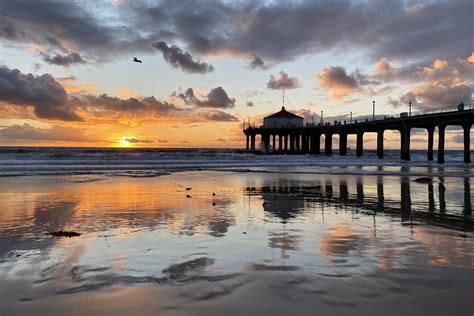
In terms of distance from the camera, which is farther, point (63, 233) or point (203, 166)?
point (203, 166)

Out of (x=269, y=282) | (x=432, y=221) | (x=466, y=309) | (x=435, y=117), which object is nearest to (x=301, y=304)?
(x=269, y=282)

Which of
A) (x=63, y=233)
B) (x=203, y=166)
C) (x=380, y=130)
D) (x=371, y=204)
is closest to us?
(x=63, y=233)

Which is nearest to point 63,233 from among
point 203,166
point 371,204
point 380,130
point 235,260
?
point 235,260

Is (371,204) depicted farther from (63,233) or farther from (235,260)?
(63,233)

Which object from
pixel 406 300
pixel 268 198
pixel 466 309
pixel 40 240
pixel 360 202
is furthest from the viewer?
pixel 268 198

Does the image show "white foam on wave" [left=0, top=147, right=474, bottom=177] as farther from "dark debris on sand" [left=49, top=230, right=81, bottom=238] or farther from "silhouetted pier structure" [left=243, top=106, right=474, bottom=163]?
"dark debris on sand" [left=49, top=230, right=81, bottom=238]

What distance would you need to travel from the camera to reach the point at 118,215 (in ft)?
34.2

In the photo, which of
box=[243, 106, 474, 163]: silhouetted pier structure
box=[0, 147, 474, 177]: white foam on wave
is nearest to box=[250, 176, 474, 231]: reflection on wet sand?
box=[0, 147, 474, 177]: white foam on wave

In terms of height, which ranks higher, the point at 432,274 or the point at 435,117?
the point at 435,117

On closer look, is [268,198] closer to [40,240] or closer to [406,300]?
[40,240]

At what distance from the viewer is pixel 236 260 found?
19.9 ft

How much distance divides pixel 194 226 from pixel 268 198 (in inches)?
230

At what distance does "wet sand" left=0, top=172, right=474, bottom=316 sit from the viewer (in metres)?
4.36

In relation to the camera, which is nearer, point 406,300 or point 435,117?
point 406,300
